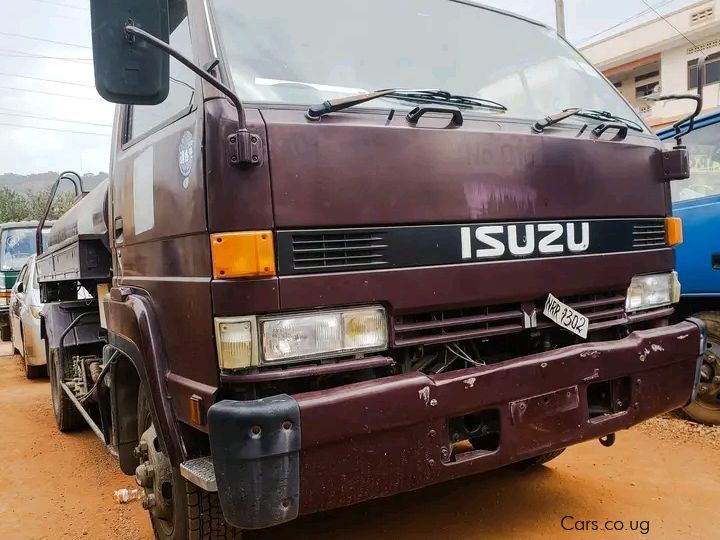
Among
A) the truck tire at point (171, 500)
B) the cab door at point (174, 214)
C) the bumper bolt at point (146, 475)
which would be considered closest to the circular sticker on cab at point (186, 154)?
the cab door at point (174, 214)

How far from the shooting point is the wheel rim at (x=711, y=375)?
417cm

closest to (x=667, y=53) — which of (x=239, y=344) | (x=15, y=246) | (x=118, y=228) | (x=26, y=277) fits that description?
(x=15, y=246)

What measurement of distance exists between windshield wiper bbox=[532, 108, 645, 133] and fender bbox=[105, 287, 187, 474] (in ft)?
5.56

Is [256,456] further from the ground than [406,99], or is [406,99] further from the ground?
[406,99]

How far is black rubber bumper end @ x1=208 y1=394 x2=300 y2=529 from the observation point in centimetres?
184

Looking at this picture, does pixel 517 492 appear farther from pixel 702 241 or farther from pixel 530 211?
pixel 702 241

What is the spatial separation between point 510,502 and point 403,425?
153cm

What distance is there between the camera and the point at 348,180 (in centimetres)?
208

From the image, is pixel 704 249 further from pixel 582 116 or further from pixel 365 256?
pixel 365 256

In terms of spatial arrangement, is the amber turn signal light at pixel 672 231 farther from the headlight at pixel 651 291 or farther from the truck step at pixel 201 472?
the truck step at pixel 201 472

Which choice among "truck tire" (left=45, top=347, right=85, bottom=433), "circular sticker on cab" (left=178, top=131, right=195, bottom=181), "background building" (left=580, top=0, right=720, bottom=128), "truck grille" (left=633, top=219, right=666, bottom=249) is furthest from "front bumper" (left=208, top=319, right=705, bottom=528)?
"background building" (left=580, top=0, right=720, bottom=128)

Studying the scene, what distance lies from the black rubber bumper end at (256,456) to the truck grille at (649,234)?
1.72 metres

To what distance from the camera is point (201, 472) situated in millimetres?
2068

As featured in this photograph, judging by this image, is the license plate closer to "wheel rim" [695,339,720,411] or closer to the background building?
"wheel rim" [695,339,720,411]
